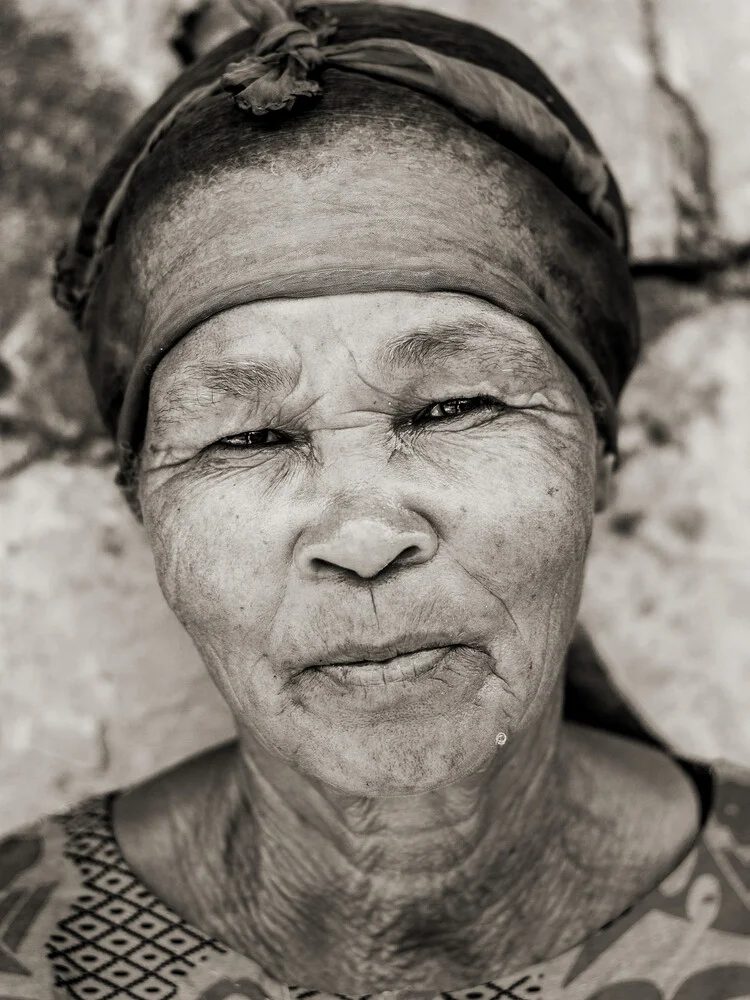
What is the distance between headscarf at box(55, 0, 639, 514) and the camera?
6.81 feet

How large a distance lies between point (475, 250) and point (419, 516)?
0.46m

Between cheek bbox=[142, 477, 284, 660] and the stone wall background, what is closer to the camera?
cheek bbox=[142, 477, 284, 660]

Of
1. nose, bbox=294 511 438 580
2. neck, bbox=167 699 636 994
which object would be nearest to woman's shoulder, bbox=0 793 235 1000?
neck, bbox=167 699 636 994

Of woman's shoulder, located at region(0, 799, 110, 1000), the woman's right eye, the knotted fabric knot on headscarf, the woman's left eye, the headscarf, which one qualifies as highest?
the knotted fabric knot on headscarf

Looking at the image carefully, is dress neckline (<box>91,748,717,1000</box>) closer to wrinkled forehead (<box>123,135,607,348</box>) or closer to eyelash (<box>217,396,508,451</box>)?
eyelash (<box>217,396,508,451</box>)

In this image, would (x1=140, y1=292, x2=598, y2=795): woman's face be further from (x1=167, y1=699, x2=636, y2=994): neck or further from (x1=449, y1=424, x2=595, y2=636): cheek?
(x1=167, y1=699, x2=636, y2=994): neck

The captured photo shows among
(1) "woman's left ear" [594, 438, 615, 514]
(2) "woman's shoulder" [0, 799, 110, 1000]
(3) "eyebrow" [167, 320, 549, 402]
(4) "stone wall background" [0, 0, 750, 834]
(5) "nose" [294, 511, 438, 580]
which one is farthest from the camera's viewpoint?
(4) "stone wall background" [0, 0, 750, 834]

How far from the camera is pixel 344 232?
2064 millimetres

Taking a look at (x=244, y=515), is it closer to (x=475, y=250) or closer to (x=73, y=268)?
(x=475, y=250)

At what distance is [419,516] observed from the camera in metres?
2.00

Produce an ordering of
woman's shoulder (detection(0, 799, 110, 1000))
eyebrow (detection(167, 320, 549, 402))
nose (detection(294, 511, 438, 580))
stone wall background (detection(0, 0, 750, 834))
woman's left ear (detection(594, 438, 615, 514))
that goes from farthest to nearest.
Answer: stone wall background (detection(0, 0, 750, 834)) → woman's left ear (detection(594, 438, 615, 514)) → woman's shoulder (detection(0, 799, 110, 1000)) → eyebrow (detection(167, 320, 549, 402)) → nose (detection(294, 511, 438, 580))

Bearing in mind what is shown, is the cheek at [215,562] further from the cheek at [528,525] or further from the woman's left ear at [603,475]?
the woman's left ear at [603,475]

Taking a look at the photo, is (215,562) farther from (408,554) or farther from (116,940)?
(116,940)

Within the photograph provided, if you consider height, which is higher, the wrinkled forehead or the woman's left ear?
the wrinkled forehead
